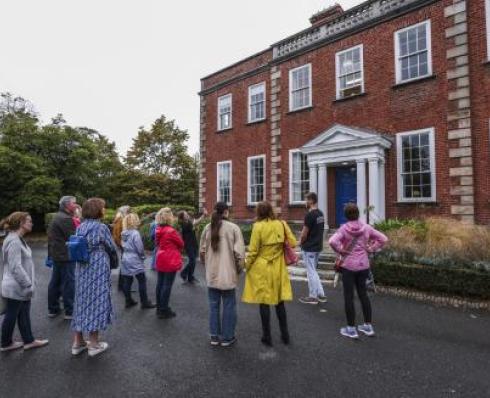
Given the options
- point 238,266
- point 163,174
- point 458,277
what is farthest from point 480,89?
point 163,174

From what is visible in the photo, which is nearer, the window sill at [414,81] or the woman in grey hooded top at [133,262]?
the woman in grey hooded top at [133,262]

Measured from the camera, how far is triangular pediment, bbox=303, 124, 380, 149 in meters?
12.3

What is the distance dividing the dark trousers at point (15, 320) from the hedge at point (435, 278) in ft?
22.1

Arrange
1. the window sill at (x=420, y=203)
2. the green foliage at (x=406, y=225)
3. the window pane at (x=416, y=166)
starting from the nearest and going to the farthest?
the green foliage at (x=406, y=225) → the window sill at (x=420, y=203) → the window pane at (x=416, y=166)

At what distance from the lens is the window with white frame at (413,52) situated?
11656 millimetres

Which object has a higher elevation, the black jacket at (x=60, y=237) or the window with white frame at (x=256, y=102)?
the window with white frame at (x=256, y=102)

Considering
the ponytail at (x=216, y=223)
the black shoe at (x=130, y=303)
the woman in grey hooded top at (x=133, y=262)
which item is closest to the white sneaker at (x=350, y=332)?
the ponytail at (x=216, y=223)

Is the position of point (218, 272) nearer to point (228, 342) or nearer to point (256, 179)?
point (228, 342)

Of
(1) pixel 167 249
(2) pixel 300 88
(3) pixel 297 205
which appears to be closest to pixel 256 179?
(3) pixel 297 205

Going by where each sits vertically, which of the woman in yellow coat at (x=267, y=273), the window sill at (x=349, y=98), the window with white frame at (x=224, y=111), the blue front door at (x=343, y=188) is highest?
the window with white frame at (x=224, y=111)

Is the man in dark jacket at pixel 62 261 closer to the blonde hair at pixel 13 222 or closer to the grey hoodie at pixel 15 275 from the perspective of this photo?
the blonde hair at pixel 13 222

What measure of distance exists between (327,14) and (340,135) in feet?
22.5

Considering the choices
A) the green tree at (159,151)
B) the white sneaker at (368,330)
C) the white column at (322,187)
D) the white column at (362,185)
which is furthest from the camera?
the green tree at (159,151)

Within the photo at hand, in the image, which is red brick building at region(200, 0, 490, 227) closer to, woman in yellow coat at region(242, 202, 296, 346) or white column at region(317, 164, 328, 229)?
white column at region(317, 164, 328, 229)
